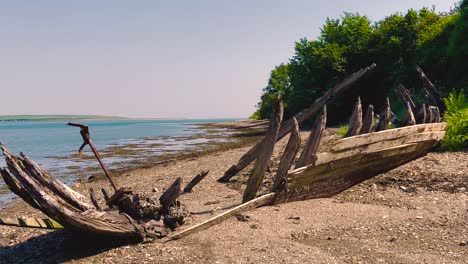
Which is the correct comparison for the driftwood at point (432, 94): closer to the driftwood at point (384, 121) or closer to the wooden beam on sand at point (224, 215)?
the driftwood at point (384, 121)

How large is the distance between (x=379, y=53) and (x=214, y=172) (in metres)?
30.2

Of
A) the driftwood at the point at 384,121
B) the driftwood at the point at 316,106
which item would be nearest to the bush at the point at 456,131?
the driftwood at the point at 316,106

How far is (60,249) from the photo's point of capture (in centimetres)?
672

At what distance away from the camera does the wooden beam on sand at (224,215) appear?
6.80 meters

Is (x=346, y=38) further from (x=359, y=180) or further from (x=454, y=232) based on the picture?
(x=454, y=232)

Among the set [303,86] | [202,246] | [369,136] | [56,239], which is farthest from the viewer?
[303,86]

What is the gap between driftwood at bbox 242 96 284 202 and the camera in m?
7.69

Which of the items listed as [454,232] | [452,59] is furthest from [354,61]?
[454,232]

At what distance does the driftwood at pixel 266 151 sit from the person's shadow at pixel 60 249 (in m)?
2.67

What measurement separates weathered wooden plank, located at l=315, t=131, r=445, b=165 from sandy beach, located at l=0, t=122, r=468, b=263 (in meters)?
0.96

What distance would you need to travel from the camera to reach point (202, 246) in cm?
646

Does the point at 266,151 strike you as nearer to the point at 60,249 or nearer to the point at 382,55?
the point at 60,249

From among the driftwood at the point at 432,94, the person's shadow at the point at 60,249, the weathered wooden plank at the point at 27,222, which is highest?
the driftwood at the point at 432,94

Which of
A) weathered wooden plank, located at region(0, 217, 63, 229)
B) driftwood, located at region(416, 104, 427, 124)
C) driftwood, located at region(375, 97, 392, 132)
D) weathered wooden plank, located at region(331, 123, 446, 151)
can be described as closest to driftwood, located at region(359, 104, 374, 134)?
weathered wooden plank, located at region(331, 123, 446, 151)
